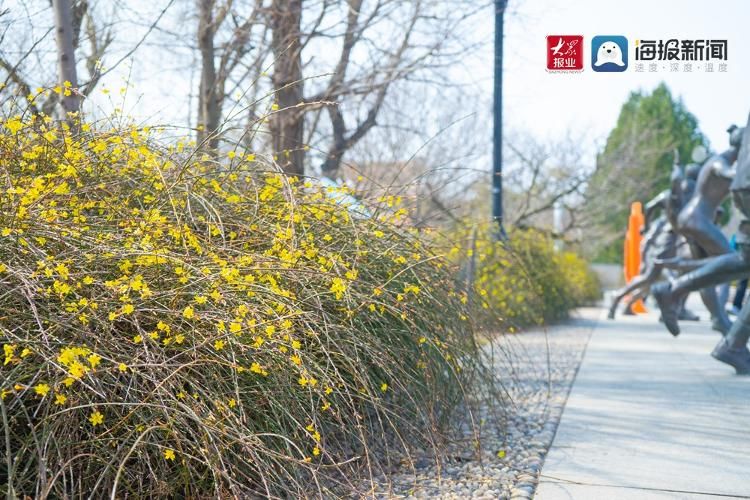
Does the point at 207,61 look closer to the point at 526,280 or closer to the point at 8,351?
the point at 526,280

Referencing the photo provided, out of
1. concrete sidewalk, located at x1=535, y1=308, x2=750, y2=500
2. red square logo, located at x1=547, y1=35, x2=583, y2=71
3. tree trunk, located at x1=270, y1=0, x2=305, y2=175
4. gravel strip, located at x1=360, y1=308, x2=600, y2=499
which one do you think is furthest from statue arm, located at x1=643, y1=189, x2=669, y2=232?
gravel strip, located at x1=360, y1=308, x2=600, y2=499

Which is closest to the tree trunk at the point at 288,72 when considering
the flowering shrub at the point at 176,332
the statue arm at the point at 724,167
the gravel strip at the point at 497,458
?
the gravel strip at the point at 497,458

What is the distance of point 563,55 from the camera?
363 inches

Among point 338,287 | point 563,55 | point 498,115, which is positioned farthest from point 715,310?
point 338,287

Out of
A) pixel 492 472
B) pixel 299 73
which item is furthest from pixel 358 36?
pixel 492 472

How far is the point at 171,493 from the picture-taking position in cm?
283

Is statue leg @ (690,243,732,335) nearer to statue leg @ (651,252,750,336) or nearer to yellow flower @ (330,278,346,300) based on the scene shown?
statue leg @ (651,252,750,336)

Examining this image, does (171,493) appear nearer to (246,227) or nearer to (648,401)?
(246,227)

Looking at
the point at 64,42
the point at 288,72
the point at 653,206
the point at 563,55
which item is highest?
the point at 563,55

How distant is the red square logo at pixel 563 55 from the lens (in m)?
9.19

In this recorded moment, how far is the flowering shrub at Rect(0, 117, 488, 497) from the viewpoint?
2705 mm

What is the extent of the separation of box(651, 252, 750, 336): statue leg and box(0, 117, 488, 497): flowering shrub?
A: 3131 millimetres

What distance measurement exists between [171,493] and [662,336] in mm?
8775

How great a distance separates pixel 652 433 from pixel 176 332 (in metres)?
2.76
